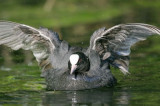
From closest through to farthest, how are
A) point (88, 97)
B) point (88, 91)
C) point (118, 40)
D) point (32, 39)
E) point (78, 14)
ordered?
point (88, 97) → point (88, 91) → point (118, 40) → point (32, 39) → point (78, 14)

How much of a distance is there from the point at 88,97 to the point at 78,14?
12053 mm

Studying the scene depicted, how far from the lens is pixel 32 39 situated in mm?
11156

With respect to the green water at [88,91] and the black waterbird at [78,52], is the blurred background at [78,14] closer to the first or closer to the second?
the green water at [88,91]

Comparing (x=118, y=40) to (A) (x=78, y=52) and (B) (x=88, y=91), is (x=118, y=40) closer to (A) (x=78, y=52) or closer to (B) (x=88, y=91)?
(A) (x=78, y=52)

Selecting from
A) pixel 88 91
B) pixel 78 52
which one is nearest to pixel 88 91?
pixel 88 91

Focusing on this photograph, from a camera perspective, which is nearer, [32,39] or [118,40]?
[118,40]

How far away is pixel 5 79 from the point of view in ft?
38.2

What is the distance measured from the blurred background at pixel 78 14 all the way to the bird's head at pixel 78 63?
5.49 metres

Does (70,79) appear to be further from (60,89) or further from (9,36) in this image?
(9,36)

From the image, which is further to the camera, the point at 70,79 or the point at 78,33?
the point at 78,33

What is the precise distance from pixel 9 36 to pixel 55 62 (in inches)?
46.3

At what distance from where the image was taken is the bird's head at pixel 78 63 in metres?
10.1

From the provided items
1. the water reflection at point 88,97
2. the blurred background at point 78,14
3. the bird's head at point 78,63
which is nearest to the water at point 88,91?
the water reflection at point 88,97

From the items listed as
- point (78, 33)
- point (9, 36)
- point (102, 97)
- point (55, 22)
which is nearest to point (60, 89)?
point (102, 97)
